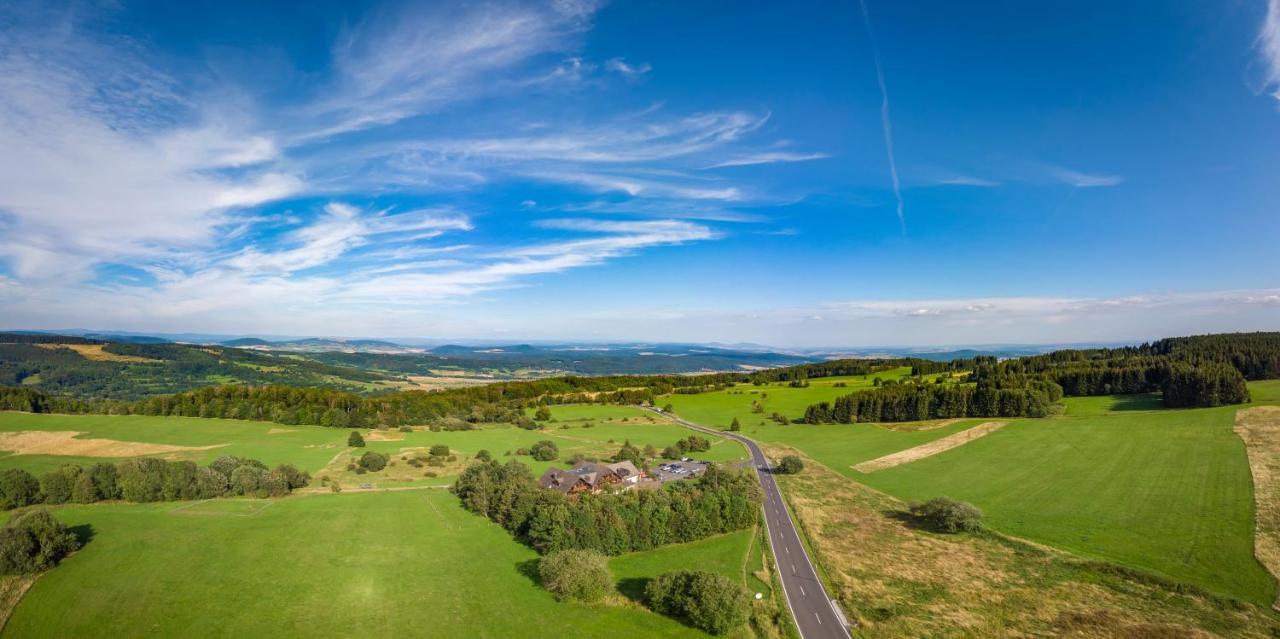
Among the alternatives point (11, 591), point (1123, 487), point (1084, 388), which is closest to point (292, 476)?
point (11, 591)

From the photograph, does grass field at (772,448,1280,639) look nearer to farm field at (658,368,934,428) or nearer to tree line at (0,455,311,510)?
tree line at (0,455,311,510)

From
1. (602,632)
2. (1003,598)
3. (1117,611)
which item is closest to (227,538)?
(602,632)

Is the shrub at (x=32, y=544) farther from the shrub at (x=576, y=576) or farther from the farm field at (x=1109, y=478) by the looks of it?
the farm field at (x=1109, y=478)

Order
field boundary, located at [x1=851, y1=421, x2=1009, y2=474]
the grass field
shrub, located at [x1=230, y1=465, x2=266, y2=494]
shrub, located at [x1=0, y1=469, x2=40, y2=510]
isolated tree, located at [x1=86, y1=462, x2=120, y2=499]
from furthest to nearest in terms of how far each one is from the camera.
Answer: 1. field boundary, located at [x1=851, y1=421, x2=1009, y2=474]
2. shrub, located at [x1=230, y1=465, x2=266, y2=494]
3. isolated tree, located at [x1=86, y1=462, x2=120, y2=499]
4. shrub, located at [x1=0, y1=469, x2=40, y2=510]
5. the grass field

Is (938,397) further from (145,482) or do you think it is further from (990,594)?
(145,482)

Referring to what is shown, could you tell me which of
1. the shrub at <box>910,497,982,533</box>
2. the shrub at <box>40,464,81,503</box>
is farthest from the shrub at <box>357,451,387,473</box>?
the shrub at <box>910,497,982,533</box>

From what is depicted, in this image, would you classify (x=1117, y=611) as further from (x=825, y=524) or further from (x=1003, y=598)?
(x=825, y=524)

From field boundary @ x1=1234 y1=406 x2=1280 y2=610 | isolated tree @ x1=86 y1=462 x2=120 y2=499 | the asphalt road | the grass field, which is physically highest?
field boundary @ x1=1234 y1=406 x2=1280 y2=610
